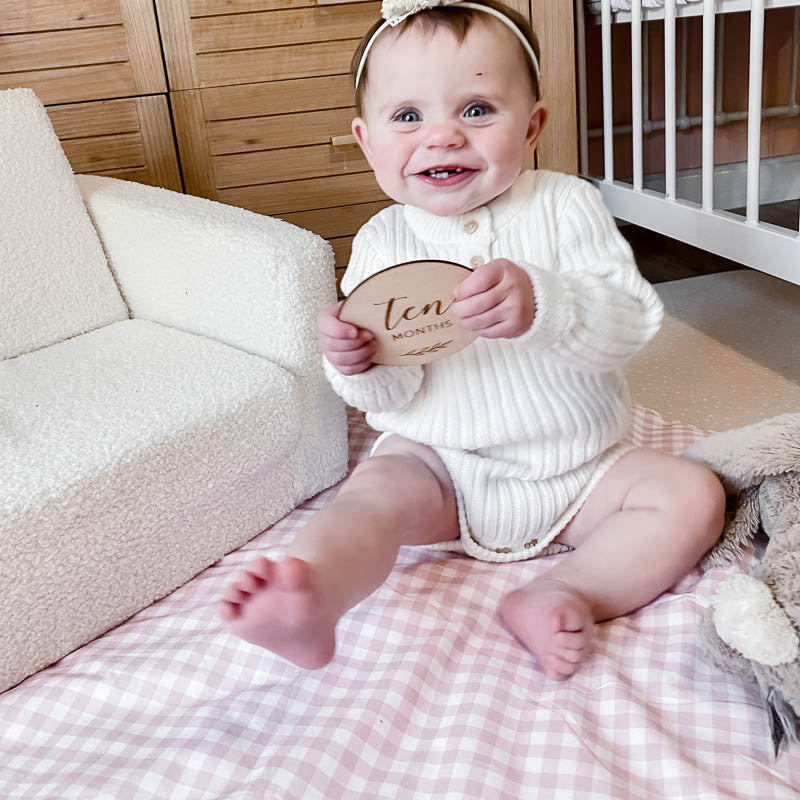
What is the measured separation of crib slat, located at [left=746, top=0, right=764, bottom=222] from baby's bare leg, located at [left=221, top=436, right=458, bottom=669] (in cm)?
68

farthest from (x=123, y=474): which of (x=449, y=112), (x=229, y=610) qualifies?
(x=449, y=112)

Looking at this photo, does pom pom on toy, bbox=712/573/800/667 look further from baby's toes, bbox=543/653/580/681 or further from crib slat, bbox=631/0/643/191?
crib slat, bbox=631/0/643/191

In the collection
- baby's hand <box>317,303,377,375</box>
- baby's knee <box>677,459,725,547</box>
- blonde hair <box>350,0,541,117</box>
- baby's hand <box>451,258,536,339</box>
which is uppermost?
blonde hair <box>350,0,541,117</box>

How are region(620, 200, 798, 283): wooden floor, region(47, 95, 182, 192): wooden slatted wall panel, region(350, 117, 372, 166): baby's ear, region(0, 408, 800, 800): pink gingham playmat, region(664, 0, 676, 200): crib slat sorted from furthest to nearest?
1. region(620, 200, 798, 283): wooden floor
2. region(47, 95, 182, 192): wooden slatted wall panel
3. region(664, 0, 676, 200): crib slat
4. region(350, 117, 372, 166): baby's ear
5. region(0, 408, 800, 800): pink gingham playmat

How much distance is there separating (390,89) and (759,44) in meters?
0.63

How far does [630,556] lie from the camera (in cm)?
82

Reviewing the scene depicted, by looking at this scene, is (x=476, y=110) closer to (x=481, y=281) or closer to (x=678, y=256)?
(x=481, y=281)

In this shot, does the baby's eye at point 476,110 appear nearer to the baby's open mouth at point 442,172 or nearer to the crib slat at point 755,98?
the baby's open mouth at point 442,172

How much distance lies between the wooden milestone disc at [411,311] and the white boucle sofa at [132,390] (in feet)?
0.66

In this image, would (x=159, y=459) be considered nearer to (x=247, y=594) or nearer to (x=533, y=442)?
(x=247, y=594)

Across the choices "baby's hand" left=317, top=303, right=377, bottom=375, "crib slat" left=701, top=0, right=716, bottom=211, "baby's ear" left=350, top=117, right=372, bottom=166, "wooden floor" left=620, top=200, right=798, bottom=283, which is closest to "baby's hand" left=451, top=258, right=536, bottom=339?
"baby's hand" left=317, top=303, right=377, bottom=375

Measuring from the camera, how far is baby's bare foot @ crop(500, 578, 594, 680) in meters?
0.75

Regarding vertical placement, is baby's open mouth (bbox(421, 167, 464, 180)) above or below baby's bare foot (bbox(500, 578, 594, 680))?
above

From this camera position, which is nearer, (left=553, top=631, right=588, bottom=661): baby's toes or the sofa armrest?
(left=553, top=631, right=588, bottom=661): baby's toes
